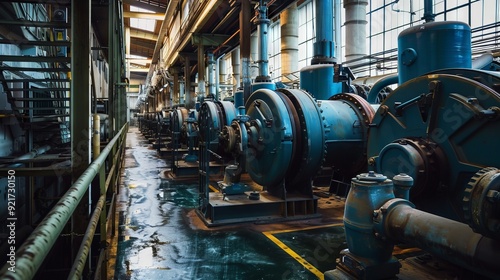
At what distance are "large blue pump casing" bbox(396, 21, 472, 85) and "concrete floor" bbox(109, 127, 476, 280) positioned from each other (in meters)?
1.80

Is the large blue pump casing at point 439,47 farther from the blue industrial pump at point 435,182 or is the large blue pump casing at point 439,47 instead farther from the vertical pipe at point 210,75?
the vertical pipe at point 210,75

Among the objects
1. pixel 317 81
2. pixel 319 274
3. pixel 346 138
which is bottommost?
pixel 319 274

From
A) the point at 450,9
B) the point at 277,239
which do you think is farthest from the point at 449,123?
the point at 450,9

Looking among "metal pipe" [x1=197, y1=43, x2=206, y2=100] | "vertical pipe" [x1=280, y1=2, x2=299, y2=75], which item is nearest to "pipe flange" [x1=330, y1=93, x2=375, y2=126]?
"metal pipe" [x1=197, y1=43, x2=206, y2=100]

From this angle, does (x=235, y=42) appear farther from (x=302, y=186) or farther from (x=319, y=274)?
(x=319, y=274)

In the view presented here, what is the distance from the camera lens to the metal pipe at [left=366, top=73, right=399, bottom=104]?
18.6 ft

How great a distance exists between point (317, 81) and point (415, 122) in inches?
147

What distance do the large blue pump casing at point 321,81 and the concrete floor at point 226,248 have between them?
75.4 inches

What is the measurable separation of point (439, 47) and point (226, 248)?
2.95 metres

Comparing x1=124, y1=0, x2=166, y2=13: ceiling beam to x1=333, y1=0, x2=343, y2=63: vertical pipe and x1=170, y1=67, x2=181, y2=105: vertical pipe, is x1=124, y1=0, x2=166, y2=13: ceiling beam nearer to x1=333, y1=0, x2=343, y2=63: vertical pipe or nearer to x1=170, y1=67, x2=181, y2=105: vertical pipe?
x1=170, y1=67, x2=181, y2=105: vertical pipe

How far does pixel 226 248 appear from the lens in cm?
415

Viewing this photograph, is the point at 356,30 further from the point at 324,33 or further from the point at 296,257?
the point at 296,257

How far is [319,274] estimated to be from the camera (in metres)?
3.43

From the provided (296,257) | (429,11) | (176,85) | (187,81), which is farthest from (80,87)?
(176,85)
